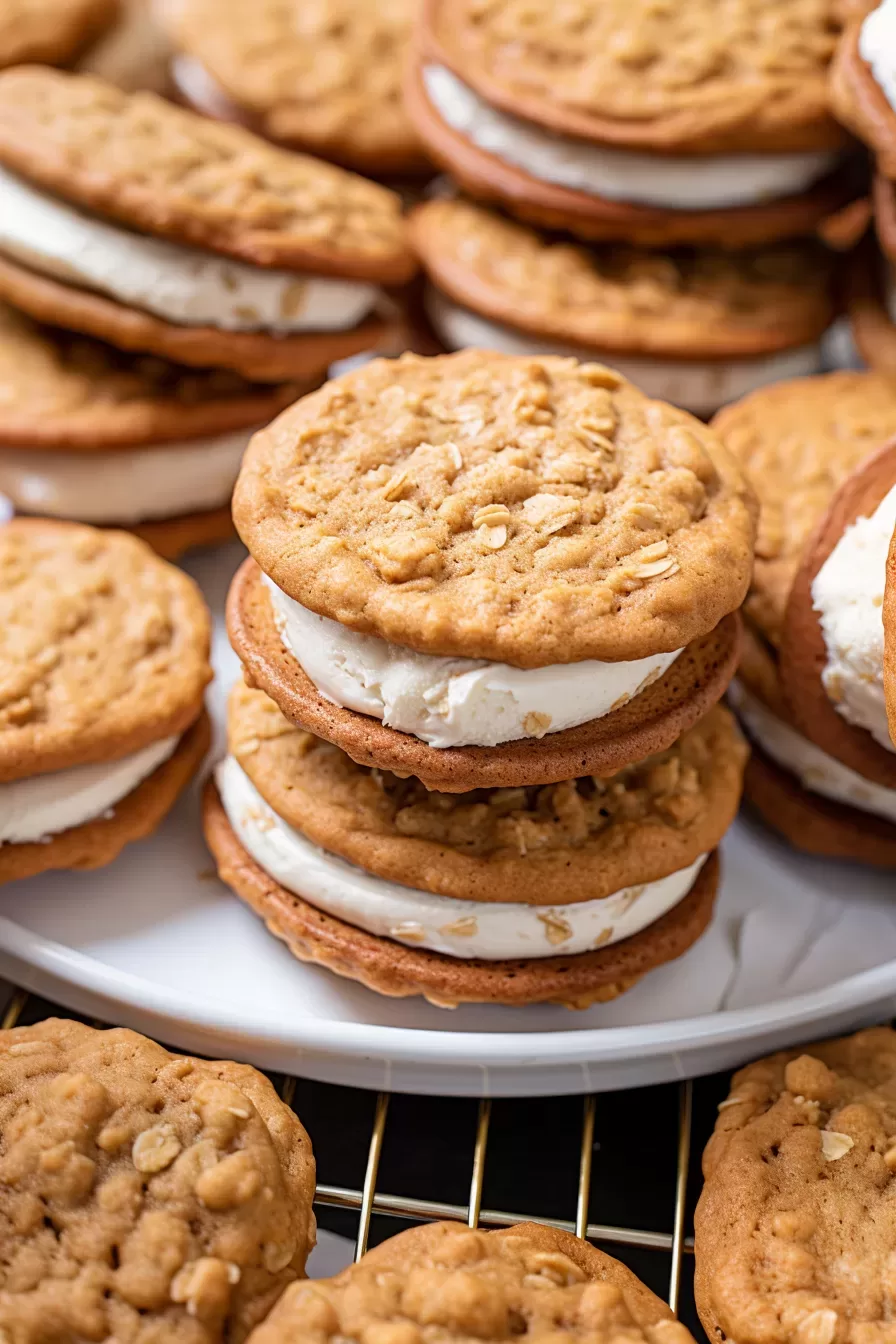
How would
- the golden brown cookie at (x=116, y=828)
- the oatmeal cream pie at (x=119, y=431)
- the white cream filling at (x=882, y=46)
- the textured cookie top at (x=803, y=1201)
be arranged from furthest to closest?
1. the oatmeal cream pie at (x=119, y=431)
2. the white cream filling at (x=882, y=46)
3. the golden brown cookie at (x=116, y=828)
4. the textured cookie top at (x=803, y=1201)

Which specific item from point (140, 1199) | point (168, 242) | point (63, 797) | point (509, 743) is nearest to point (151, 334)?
point (168, 242)

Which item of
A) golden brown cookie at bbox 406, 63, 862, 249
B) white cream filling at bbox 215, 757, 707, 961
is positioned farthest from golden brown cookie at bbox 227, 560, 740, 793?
A: golden brown cookie at bbox 406, 63, 862, 249

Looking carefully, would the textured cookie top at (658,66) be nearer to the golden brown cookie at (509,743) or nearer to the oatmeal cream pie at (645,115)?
the oatmeal cream pie at (645,115)

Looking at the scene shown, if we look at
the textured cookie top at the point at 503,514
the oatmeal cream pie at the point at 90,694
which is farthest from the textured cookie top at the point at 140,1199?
the textured cookie top at the point at 503,514

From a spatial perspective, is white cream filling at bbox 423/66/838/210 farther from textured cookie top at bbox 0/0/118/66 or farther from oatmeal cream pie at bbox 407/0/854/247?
textured cookie top at bbox 0/0/118/66

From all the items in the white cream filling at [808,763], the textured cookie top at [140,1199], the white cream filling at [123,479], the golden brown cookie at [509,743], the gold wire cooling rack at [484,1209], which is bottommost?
the gold wire cooling rack at [484,1209]

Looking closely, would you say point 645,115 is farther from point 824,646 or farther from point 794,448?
point 824,646

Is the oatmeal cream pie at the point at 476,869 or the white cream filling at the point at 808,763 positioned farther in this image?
the white cream filling at the point at 808,763

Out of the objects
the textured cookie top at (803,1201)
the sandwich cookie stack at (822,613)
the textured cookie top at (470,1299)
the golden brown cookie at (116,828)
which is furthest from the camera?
the golden brown cookie at (116,828)
